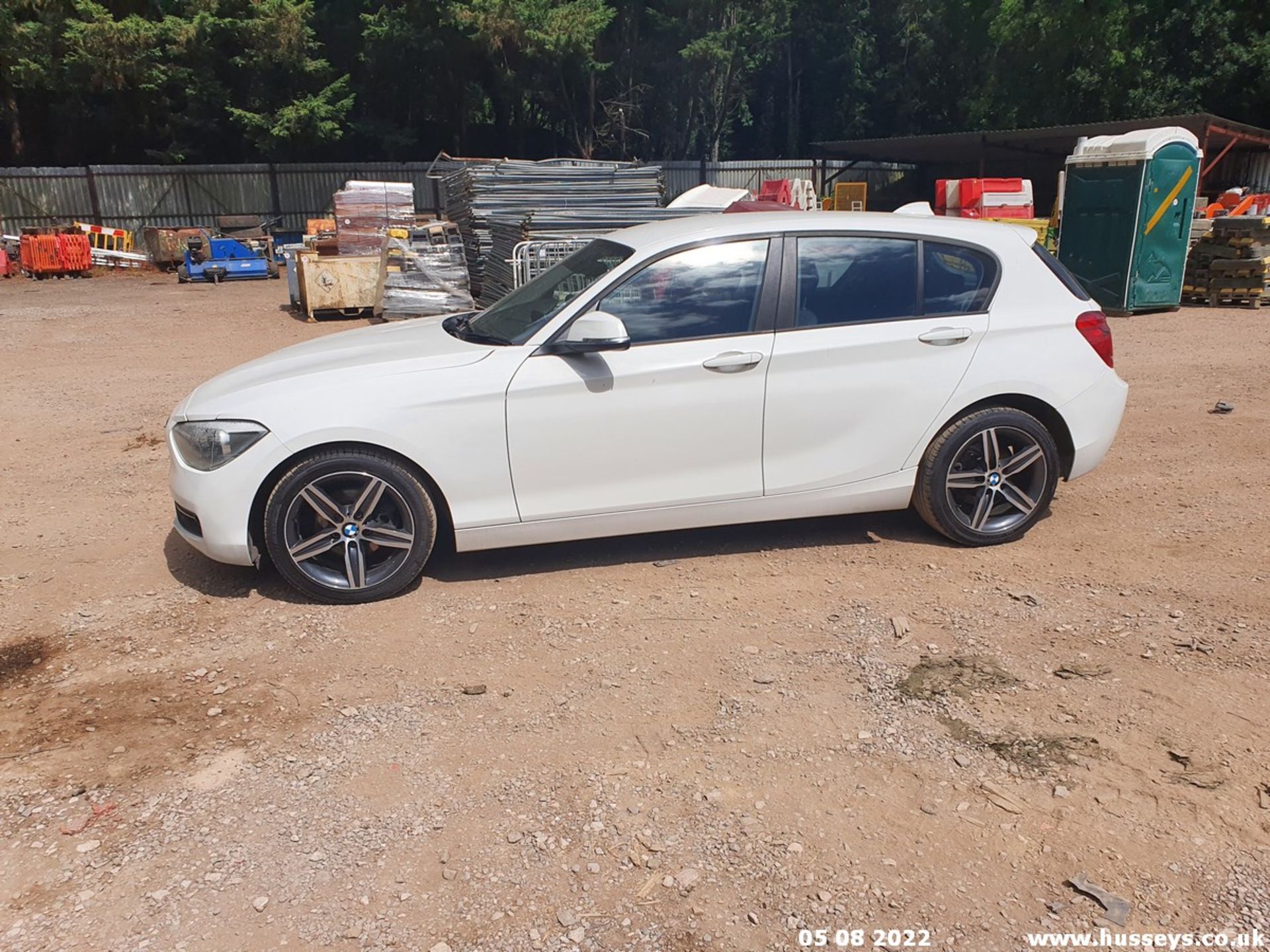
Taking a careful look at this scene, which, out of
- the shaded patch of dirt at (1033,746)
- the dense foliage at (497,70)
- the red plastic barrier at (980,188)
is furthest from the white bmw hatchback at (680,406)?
the dense foliage at (497,70)

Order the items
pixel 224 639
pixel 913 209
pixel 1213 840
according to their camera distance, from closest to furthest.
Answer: pixel 1213 840 → pixel 224 639 → pixel 913 209

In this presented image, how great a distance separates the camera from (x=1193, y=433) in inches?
293

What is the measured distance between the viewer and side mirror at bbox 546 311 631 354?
4387 mm

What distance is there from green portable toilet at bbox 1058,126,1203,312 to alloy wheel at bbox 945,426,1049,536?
10.5 metres

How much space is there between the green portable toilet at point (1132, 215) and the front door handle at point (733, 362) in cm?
1150

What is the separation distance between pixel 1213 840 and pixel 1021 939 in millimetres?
790

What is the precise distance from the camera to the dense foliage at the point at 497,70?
3052 centimetres

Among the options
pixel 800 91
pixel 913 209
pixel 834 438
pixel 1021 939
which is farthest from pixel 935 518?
pixel 800 91

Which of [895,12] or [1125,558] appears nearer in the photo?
[1125,558]

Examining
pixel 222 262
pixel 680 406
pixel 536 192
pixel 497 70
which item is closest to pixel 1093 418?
pixel 680 406

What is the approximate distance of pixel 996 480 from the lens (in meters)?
5.17

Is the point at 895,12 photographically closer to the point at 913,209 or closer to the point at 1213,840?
the point at 913,209

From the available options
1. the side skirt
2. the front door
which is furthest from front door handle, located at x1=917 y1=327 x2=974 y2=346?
the front door

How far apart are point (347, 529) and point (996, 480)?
10.6 feet
